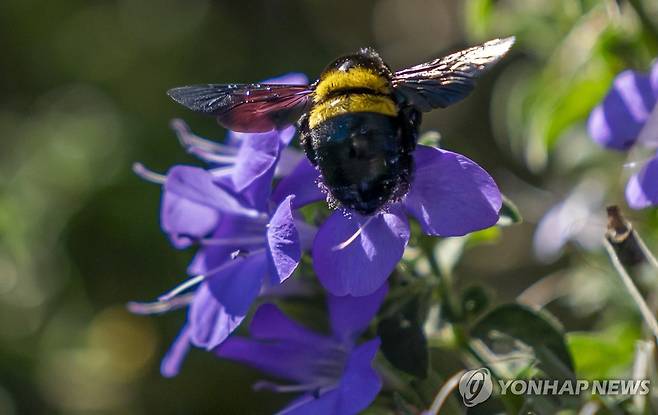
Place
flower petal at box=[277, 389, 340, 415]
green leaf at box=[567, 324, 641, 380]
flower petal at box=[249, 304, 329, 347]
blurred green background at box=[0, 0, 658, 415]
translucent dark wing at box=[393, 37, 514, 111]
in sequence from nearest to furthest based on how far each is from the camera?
translucent dark wing at box=[393, 37, 514, 111] < flower petal at box=[277, 389, 340, 415] < flower petal at box=[249, 304, 329, 347] < green leaf at box=[567, 324, 641, 380] < blurred green background at box=[0, 0, 658, 415]

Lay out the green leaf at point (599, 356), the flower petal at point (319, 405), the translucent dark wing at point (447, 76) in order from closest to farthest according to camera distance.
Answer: the translucent dark wing at point (447, 76), the flower petal at point (319, 405), the green leaf at point (599, 356)

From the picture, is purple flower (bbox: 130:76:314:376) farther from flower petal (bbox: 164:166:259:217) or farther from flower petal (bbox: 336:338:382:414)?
flower petal (bbox: 336:338:382:414)

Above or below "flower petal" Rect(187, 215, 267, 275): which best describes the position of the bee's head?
above

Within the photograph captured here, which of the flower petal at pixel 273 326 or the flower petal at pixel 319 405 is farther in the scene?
the flower petal at pixel 273 326

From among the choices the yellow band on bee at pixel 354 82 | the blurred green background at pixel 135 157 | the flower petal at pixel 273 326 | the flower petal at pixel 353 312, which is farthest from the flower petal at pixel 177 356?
the blurred green background at pixel 135 157

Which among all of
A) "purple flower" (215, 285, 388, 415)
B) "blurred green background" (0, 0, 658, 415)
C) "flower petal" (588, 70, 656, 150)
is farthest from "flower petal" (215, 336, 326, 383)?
"blurred green background" (0, 0, 658, 415)

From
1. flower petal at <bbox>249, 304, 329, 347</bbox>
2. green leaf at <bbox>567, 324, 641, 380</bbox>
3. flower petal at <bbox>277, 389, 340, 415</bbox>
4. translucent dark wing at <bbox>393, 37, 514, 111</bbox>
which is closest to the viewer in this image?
translucent dark wing at <bbox>393, 37, 514, 111</bbox>

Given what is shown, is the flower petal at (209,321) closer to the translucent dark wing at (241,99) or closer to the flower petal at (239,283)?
the flower petal at (239,283)

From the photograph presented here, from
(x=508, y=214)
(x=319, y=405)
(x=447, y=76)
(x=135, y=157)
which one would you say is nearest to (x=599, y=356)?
(x=508, y=214)
